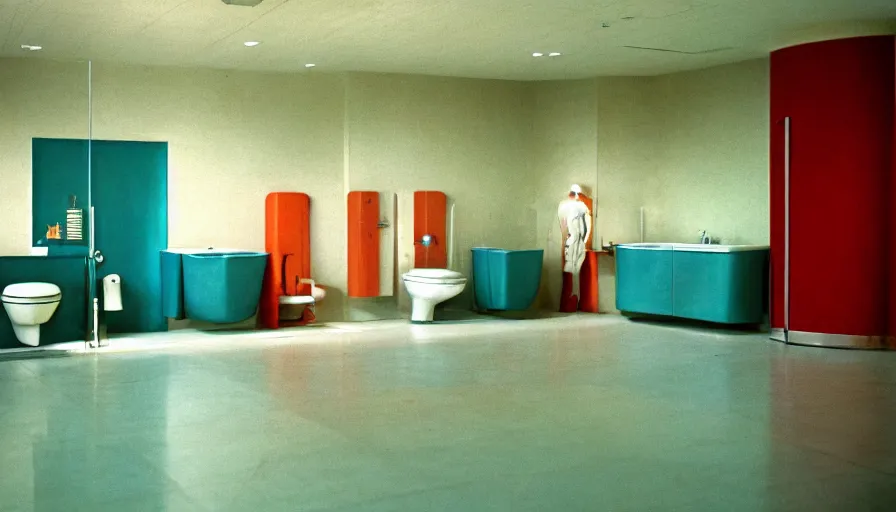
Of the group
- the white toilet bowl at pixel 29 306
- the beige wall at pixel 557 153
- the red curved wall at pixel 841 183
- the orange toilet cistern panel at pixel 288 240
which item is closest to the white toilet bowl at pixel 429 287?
the orange toilet cistern panel at pixel 288 240

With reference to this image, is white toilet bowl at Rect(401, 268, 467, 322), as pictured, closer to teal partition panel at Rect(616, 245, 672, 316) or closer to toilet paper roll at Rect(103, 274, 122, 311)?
teal partition panel at Rect(616, 245, 672, 316)

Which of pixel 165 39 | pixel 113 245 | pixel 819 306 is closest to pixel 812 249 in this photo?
pixel 819 306

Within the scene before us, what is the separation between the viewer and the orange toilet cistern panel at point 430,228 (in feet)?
31.0

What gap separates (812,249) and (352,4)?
13.5ft

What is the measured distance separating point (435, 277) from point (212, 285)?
82.8 inches

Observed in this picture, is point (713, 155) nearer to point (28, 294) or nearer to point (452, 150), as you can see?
point (452, 150)

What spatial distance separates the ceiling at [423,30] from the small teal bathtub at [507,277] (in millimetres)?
1874

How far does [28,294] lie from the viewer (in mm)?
6918

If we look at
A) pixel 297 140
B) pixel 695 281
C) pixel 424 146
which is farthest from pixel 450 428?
pixel 424 146

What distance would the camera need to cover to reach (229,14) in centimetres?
647

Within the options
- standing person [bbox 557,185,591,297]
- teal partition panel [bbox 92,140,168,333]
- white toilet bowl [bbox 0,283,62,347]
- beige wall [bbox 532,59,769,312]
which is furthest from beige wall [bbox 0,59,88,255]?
beige wall [bbox 532,59,769,312]

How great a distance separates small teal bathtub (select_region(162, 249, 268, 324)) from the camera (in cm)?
794

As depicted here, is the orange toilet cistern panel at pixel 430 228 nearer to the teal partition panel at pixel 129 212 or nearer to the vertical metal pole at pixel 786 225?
the teal partition panel at pixel 129 212

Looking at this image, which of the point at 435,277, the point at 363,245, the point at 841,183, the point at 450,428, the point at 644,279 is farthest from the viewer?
the point at 363,245
